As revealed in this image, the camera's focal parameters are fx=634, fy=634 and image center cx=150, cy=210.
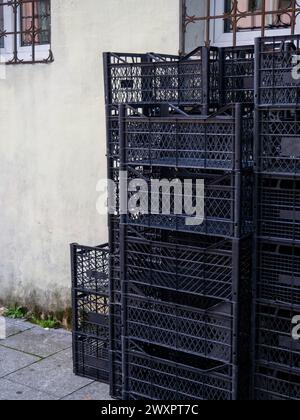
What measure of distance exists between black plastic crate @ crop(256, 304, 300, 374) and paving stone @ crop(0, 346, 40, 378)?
2248mm

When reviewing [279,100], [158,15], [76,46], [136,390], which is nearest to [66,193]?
[76,46]

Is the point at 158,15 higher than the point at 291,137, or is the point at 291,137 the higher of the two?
the point at 158,15

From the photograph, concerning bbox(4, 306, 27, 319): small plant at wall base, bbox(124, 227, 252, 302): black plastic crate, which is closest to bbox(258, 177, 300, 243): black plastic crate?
bbox(124, 227, 252, 302): black plastic crate

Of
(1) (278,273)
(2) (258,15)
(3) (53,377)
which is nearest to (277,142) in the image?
(1) (278,273)

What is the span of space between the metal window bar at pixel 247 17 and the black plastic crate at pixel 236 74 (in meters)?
0.83

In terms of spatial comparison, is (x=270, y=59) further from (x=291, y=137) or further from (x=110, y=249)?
(x=110, y=249)

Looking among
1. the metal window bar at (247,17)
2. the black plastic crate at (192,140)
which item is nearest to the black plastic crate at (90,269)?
the black plastic crate at (192,140)

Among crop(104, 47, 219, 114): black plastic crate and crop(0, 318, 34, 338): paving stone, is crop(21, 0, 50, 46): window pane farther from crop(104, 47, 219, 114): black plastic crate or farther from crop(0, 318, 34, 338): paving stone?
crop(0, 318, 34, 338): paving stone

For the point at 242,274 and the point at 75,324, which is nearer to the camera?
the point at 242,274

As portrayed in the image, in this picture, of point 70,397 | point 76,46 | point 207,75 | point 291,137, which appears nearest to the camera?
point 291,137

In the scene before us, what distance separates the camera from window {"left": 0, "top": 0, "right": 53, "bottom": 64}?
627 centimetres

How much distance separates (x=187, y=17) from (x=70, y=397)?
10.5 ft

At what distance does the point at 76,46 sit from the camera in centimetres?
591

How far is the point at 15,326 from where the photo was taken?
6398 mm
